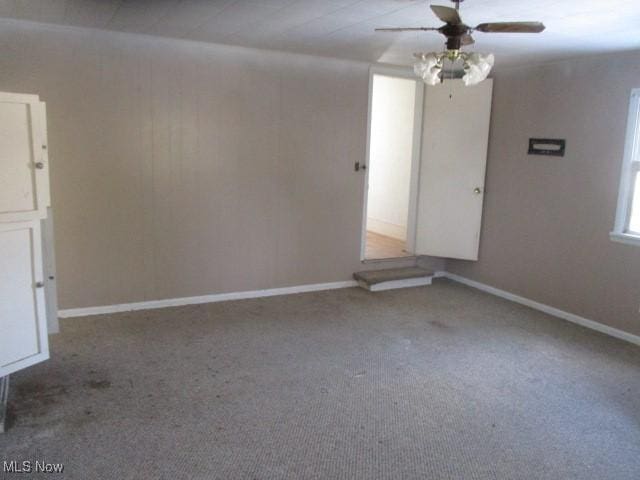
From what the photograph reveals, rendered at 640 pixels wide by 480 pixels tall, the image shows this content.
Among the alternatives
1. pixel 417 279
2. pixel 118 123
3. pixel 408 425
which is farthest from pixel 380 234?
pixel 408 425

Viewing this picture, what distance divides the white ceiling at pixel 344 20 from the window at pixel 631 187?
52 cm

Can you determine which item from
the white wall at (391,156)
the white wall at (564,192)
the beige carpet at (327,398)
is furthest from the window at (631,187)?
the white wall at (391,156)

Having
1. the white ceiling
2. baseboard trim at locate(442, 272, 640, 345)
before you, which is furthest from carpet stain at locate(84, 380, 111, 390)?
baseboard trim at locate(442, 272, 640, 345)

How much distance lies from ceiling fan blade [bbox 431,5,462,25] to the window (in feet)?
6.97

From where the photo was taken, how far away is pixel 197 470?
2.22 meters

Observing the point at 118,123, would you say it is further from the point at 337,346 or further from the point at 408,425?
the point at 408,425

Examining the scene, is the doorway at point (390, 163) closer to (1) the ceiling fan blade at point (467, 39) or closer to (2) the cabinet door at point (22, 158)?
(1) the ceiling fan blade at point (467, 39)

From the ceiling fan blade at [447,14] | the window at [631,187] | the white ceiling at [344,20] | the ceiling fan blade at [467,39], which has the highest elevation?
the white ceiling at [344,20]

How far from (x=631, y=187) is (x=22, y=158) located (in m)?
4.12

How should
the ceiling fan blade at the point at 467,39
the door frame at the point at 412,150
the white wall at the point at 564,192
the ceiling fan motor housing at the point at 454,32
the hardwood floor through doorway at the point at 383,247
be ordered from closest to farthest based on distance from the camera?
the ceiling fan motor housing at the point at 454,32 < the ceiling fan blade at the point at 467,39 < the white wall at the point at 564,192 < the door frame at the point at 412,150 < the hardwood floor through doorway at the point at 383,247

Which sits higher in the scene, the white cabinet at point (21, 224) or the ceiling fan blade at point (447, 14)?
the ceiling fan blade at point (447, 14)

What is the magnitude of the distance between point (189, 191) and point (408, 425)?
267 cm

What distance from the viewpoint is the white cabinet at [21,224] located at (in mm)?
2447

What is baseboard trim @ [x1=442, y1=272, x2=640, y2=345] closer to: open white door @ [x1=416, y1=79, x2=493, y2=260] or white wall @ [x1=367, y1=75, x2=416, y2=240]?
open white door @ [x1=416, y1=79, x2=493, y2=260]
